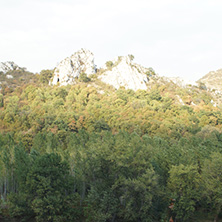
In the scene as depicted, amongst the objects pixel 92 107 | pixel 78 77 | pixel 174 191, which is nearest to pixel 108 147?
pixel 174 191

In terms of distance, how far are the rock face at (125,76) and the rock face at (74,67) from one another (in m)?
14.0

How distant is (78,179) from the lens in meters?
37.7

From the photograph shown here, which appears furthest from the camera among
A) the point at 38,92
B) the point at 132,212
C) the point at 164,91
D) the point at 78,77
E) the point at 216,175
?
the point at 78,77

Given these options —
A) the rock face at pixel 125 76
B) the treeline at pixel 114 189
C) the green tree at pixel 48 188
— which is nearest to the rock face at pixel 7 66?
the rock face at pixel 125 76

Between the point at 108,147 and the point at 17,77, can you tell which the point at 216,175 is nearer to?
the point at 108,147

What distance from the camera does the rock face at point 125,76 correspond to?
130375 millimetres

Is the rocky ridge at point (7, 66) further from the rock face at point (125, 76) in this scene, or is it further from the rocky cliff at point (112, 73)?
the rock face at point (125, 76)

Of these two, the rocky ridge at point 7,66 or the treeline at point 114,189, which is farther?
the rocky ridge at point 7,66

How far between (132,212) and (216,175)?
1583 cm

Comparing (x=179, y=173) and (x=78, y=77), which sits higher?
(x=78, y=77)

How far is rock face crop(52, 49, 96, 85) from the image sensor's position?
131 metres

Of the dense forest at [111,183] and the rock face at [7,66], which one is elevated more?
the rock face at [7,66]

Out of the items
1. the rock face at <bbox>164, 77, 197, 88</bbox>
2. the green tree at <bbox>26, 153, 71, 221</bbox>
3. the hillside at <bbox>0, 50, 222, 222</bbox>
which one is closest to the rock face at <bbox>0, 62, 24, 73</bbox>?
the hillside at <bbox>0, 50, 222, 222</bbox>

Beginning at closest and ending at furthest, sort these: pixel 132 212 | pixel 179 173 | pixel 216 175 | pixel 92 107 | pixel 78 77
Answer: pixel 132 212 < pixel 179 173 < pixel 216 175 < pixel 92 107 < pixel 78 77
